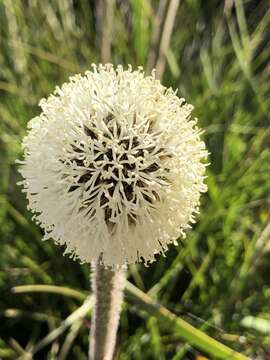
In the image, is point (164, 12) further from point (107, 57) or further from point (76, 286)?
point (76, 286)

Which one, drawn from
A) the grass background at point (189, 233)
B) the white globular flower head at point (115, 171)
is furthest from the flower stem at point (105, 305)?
the grass background at point (189, 233)

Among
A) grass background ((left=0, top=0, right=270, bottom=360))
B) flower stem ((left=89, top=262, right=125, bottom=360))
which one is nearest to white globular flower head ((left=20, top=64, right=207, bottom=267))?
flower stem ((left=89, top=262, right=125, bottom=360))

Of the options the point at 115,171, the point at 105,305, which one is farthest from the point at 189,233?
the point at 115,171

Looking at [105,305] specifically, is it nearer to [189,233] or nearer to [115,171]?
[115,171]

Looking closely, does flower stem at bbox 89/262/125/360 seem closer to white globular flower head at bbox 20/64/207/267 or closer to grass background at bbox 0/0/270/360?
white globular flower head at bbox 20/64/207/267

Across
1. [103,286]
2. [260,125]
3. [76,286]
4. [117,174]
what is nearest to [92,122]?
[117,174]

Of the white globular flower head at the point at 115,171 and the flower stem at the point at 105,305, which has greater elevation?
the white globular flower head at the point at 115,171

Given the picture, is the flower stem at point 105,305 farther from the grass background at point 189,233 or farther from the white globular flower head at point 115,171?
the grass background at point 189,233
